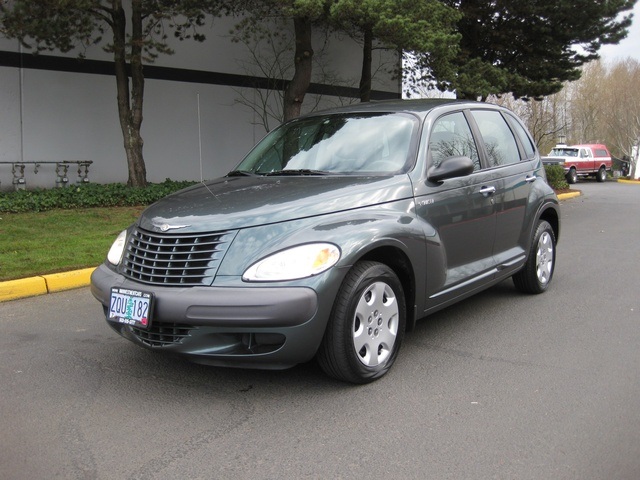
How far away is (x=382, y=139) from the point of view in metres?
4.68

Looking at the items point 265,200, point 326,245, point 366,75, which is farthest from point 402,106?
point 366,75

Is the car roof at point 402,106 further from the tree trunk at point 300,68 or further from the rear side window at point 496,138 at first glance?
the tree trunk at point 300,68

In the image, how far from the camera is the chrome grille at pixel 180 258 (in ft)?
11.6

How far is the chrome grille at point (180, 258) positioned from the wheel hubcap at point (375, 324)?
89 centimetres

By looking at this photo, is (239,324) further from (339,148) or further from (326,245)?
(339,148)

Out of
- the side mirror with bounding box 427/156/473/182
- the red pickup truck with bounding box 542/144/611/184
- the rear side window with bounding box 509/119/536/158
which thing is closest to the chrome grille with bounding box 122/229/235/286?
the side mirror with bounding box 427/156/473/182

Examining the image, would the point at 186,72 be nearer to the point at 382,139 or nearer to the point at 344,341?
the point at 382,139

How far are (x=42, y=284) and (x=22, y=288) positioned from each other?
204mm

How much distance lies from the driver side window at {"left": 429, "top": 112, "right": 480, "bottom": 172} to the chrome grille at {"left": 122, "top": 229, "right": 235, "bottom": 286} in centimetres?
182

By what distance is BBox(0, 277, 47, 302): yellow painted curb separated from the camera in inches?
245

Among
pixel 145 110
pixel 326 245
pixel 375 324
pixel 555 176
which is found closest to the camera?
pixel 326 245

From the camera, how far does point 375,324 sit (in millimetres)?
3859

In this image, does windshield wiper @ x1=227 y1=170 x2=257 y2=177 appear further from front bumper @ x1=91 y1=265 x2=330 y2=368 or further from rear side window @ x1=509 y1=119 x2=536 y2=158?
rear side window @ x1=509 y1=119 x2=536 y2=158

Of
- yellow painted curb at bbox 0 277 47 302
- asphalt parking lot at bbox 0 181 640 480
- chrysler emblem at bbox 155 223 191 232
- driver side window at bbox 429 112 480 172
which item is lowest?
asphalt parking lot at bbox 0 181 640 480
